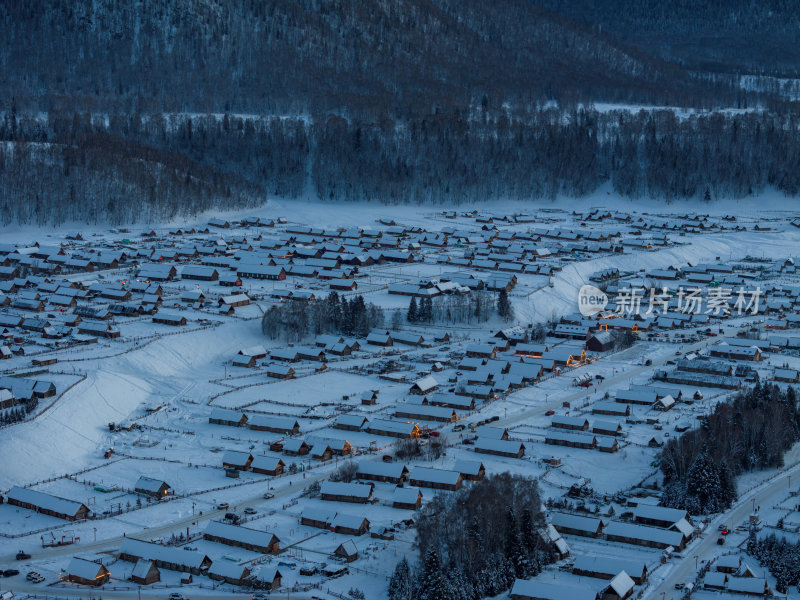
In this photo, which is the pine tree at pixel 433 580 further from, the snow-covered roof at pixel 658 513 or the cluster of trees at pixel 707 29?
the cluster of trees at pixel 707 29

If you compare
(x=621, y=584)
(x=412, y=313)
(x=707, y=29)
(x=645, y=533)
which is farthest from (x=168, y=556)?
(x=707, y=29)

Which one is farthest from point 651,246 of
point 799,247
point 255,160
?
point 255,160

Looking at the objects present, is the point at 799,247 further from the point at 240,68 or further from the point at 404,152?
the point at 240,68

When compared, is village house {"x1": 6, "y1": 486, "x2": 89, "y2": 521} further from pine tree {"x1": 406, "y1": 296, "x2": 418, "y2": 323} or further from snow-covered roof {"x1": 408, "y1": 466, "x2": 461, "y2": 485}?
pine tree {"x1": 406, "y1": 296, "x2": 418, "y2": 323}

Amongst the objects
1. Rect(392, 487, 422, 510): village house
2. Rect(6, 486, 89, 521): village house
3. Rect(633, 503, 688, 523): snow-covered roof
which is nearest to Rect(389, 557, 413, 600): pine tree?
Rect(392, 487, 422, 510): village house

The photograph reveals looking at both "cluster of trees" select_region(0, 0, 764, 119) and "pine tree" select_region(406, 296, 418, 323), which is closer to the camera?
"pine tree" select_region(406, 296, 418, 323)

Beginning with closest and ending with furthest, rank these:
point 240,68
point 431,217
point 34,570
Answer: point 34,570 < point 431,217 < point 240,68
